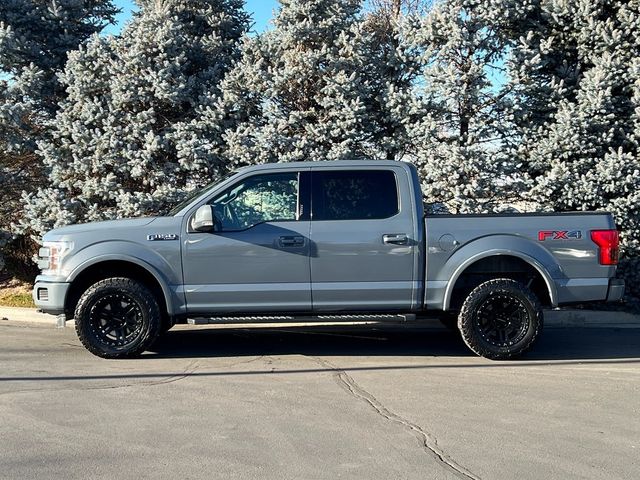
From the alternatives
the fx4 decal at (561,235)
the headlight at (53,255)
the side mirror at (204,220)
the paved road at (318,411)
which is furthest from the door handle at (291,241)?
the fx4 decal at (561,235)

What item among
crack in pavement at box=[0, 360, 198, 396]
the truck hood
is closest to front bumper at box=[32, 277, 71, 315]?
the truck hood

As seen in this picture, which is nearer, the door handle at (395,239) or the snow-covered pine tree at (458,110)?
the door handle at (395,239)

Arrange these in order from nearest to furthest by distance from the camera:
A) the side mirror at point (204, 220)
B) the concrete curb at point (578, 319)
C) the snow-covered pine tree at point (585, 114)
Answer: the side mirror at point (204, 220) → the concrete curb at point (578, 319) → the snow-covered pine tree at point (585, 114)

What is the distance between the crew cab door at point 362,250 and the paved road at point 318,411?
29.6 inches

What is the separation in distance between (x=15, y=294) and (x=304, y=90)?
6.39m

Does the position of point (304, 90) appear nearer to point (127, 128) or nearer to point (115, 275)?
point (127, 128)

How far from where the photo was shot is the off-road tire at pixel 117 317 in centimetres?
707

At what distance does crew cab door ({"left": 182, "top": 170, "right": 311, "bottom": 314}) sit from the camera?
708 cm

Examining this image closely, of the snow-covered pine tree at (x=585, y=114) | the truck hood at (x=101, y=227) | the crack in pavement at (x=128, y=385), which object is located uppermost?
the snow-covered pine tree at (x=585, y=114)

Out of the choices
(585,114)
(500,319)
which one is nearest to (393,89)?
(585,114)

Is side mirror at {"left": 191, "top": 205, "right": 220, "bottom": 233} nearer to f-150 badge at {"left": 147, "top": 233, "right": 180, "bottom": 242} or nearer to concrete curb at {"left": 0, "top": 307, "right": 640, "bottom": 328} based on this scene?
f-150 badge at {"left": 147, "top": 233, "right": 180, "bottom": 242}

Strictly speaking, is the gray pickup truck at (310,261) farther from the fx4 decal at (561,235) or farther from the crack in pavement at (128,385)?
the crack in pavement at (128,385)

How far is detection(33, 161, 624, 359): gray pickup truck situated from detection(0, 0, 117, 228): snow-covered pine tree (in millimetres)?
4939

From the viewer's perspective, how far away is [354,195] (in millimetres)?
7359
